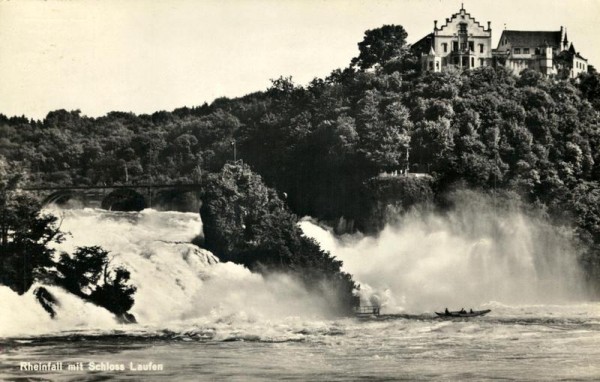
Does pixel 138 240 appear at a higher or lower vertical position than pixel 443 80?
lower

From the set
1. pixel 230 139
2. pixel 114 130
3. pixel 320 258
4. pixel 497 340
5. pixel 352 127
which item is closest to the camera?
pixel 497 340

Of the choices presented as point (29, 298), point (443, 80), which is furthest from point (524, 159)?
point (29, 298)

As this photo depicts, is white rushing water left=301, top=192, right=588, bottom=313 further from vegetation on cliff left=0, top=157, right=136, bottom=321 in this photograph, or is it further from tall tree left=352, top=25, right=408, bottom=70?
tall tree left=352, top=25, right=408, bottom=70

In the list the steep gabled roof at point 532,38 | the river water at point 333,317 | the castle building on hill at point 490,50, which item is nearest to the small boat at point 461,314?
the river water at point 333,317

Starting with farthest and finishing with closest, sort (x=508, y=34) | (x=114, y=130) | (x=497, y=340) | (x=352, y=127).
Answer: (x=508, y=34) → (x=114, y=130) → (x=352, y=127) → (x=497, y=340)

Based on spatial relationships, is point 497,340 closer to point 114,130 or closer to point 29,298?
point 29,298

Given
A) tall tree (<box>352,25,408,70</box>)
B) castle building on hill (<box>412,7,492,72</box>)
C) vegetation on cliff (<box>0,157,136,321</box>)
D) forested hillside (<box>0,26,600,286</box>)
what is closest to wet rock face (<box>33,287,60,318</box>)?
vegetation on cliff (<box>0,157,136,321</box>)

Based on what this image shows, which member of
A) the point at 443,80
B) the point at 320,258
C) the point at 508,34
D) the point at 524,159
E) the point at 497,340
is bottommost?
the point at 497,340
